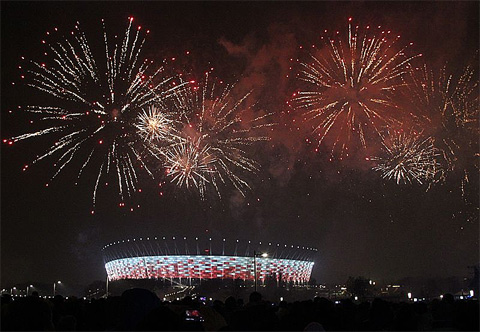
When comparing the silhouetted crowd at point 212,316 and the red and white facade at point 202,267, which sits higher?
the red and white facade at point 202,267

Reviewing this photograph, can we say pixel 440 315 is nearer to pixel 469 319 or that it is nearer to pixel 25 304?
pixel 469 319

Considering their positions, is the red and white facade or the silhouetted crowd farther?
the red and white facade

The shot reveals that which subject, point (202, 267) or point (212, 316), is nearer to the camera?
point (212, 316)

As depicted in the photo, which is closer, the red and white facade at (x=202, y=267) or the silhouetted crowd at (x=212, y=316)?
the silhouetted crowd at (x=212, y=316)

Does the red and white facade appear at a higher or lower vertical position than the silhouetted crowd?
higher

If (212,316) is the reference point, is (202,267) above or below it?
above
